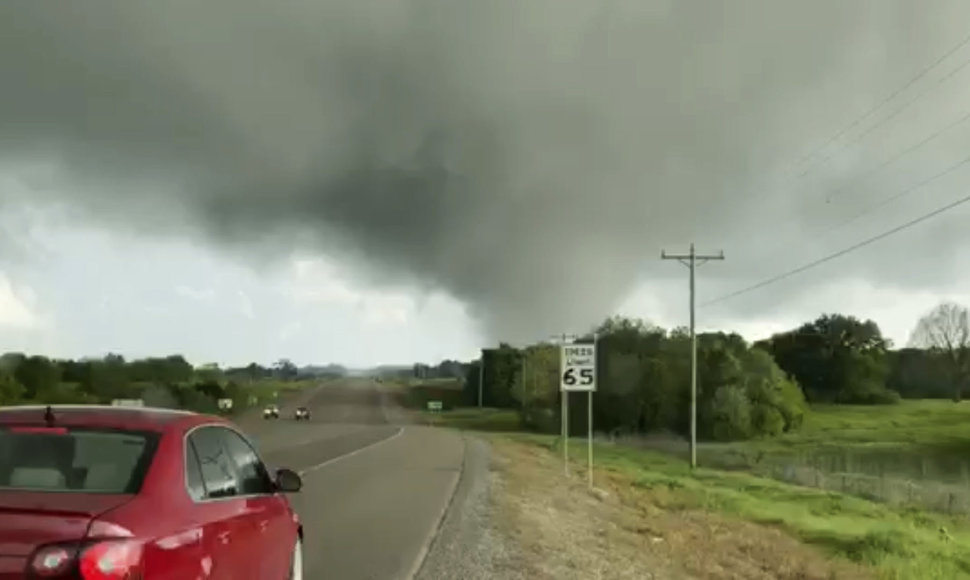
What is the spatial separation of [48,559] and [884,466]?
76.7 meters

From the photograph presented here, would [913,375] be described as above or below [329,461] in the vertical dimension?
above

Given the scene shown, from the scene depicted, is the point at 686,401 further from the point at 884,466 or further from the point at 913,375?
the point at 913,375

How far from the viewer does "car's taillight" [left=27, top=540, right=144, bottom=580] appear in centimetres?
525

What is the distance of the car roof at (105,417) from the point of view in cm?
650

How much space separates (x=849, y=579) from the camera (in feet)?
62.2

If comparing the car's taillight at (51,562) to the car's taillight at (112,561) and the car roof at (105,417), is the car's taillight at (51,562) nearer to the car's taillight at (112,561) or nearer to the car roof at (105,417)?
the car's taillight at (112,561)

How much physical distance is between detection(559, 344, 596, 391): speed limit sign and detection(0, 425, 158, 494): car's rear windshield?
21492mm

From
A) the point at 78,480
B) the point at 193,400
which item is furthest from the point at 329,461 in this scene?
the point at 193,400

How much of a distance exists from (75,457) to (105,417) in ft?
1.23

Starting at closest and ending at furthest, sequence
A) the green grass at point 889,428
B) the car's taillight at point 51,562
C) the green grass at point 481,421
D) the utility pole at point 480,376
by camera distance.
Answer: the car's taillight at point 51,562 → the green grass at point 889,428 → the green grass at point 481,421 → the utility pole at point 480,376

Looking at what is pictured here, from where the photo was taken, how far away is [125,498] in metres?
5.91

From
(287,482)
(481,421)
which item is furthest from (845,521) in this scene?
(481,421)

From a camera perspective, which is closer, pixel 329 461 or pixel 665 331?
pixel 329 461

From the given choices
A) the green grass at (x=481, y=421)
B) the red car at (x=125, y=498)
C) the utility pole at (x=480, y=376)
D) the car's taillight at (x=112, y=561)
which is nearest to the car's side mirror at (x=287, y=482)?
the red car at (x=125, y=498)
